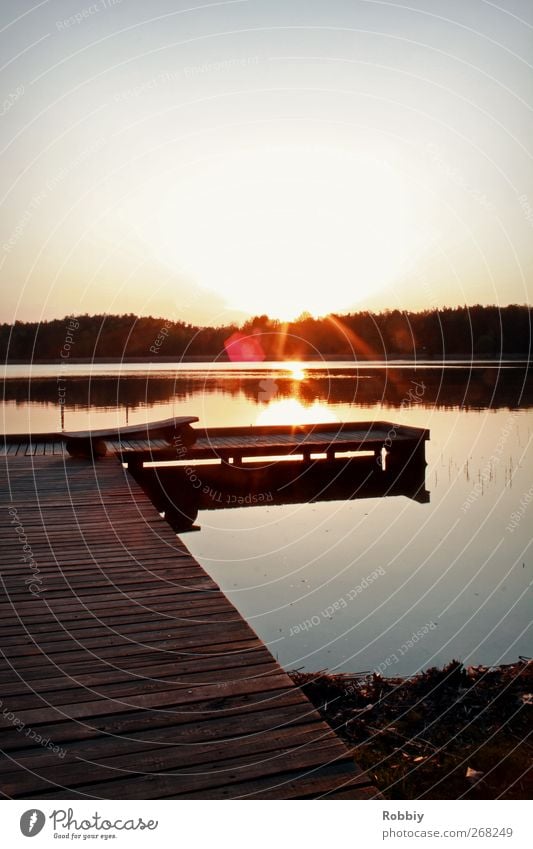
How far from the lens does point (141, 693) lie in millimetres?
3887

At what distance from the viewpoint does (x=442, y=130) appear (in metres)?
6.29

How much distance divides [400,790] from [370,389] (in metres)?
36.5

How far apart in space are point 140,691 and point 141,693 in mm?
27

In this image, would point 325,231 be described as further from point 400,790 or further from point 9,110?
point 400,790

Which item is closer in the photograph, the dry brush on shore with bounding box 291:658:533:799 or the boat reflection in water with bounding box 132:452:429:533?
the dry brush on shore with bounding box 291:658:533:799

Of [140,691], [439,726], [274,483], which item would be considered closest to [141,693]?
[140,691]

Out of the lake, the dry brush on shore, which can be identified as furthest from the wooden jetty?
the lake

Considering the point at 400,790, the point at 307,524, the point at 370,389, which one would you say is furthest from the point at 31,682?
the point at 370,389

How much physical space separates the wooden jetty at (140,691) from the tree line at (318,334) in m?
36.2
